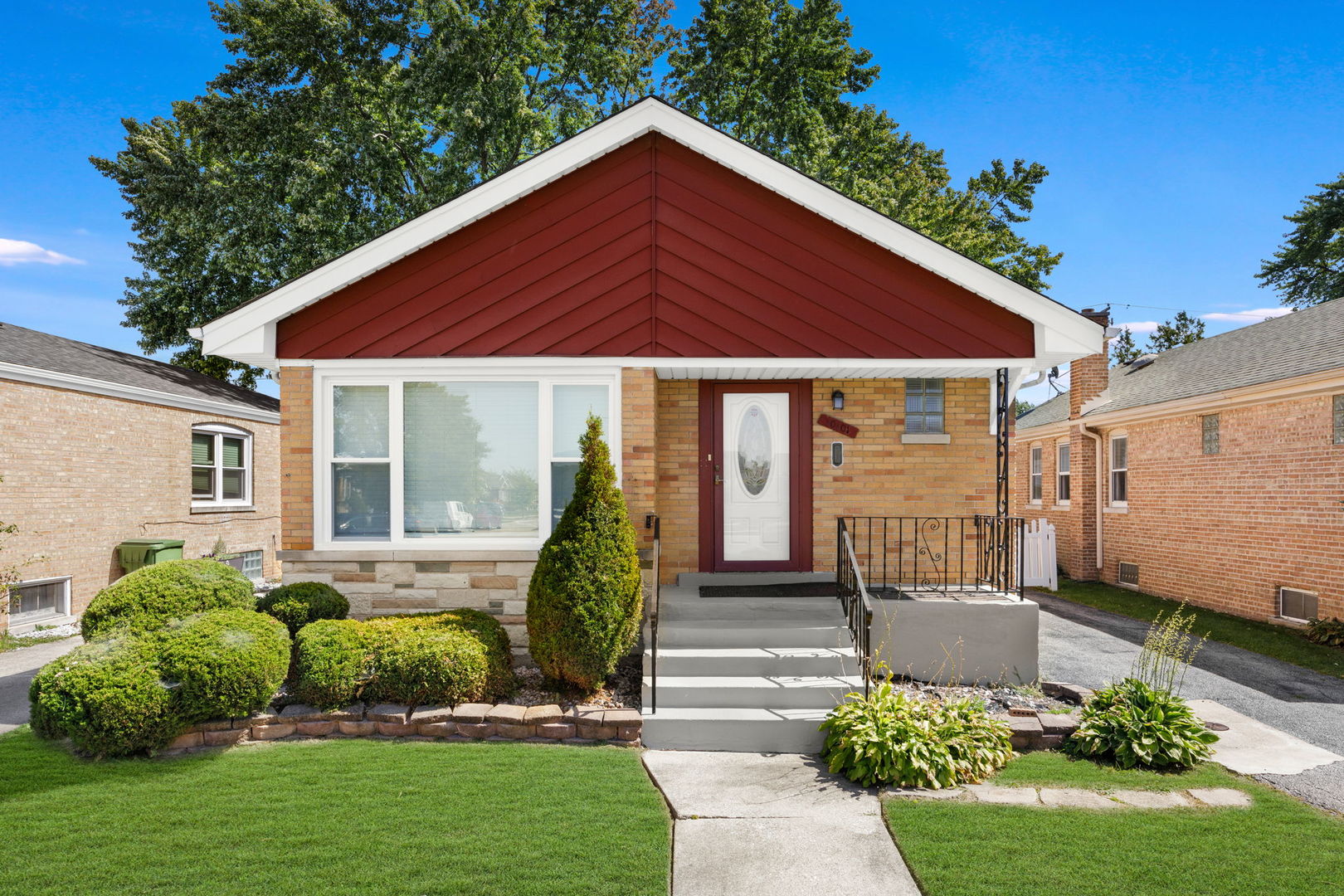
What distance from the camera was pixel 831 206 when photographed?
761cm

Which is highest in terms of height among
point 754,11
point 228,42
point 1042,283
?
point 754,11

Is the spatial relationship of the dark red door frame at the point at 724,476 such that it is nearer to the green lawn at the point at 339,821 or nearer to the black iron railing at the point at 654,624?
the black iron railing at the point at 654,624

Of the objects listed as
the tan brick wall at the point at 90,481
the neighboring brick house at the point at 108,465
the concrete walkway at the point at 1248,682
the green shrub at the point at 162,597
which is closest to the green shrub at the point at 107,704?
the green shrub at the point at 162,597

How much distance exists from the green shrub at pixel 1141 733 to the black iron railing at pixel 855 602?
1711 mm

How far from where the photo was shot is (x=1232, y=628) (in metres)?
11.0

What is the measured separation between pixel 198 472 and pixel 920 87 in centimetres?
1796

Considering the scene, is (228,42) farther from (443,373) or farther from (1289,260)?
(1289,260)

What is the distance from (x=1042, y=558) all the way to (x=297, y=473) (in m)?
14.3

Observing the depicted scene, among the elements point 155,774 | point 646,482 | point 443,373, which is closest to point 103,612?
point 155,774

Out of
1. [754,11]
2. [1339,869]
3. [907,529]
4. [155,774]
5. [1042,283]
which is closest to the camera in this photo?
[1339,869]

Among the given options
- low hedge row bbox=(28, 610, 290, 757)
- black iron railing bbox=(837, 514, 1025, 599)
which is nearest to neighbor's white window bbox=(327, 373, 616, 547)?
low hedge row bbox=(28, 610, 290, 757)

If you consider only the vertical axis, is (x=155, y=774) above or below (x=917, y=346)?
below

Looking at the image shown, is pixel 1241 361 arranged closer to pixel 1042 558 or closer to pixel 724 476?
pixel 1042 558

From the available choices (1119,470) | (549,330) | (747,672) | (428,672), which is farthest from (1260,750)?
(1119,470)
